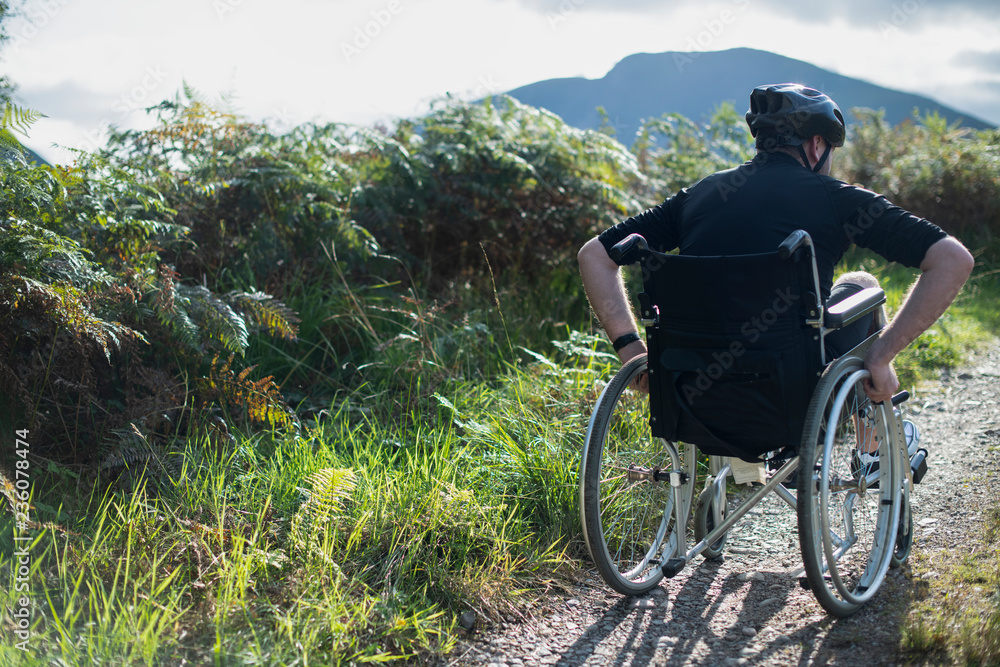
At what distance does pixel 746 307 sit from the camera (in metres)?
2.18

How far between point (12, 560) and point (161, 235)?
2.15m

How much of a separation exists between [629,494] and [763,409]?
96 cm

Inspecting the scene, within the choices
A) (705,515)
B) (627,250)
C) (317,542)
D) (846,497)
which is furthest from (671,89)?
(317,542)

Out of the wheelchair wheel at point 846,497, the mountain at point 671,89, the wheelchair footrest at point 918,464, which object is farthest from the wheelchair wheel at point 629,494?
the mountain at point 671,89

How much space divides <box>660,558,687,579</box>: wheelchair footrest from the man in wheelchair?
5 cm

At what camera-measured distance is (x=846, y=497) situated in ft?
8.19

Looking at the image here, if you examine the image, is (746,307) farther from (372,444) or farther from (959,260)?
(372,444)

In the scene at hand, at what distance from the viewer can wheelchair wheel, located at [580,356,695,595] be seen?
2.34m

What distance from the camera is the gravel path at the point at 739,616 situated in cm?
226

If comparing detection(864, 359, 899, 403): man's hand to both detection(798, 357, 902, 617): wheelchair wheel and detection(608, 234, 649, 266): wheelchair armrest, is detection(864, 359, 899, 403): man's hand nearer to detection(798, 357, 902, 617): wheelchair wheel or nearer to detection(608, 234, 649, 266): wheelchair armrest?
detection(798, 357, 902, 617): wheelchair wheel

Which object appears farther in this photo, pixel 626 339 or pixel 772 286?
pixel 626 339

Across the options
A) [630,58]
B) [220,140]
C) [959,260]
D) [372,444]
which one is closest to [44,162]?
[220,140]

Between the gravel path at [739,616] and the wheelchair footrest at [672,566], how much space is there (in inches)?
6.6

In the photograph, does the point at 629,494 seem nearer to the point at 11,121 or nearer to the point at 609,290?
the point at 609,290
